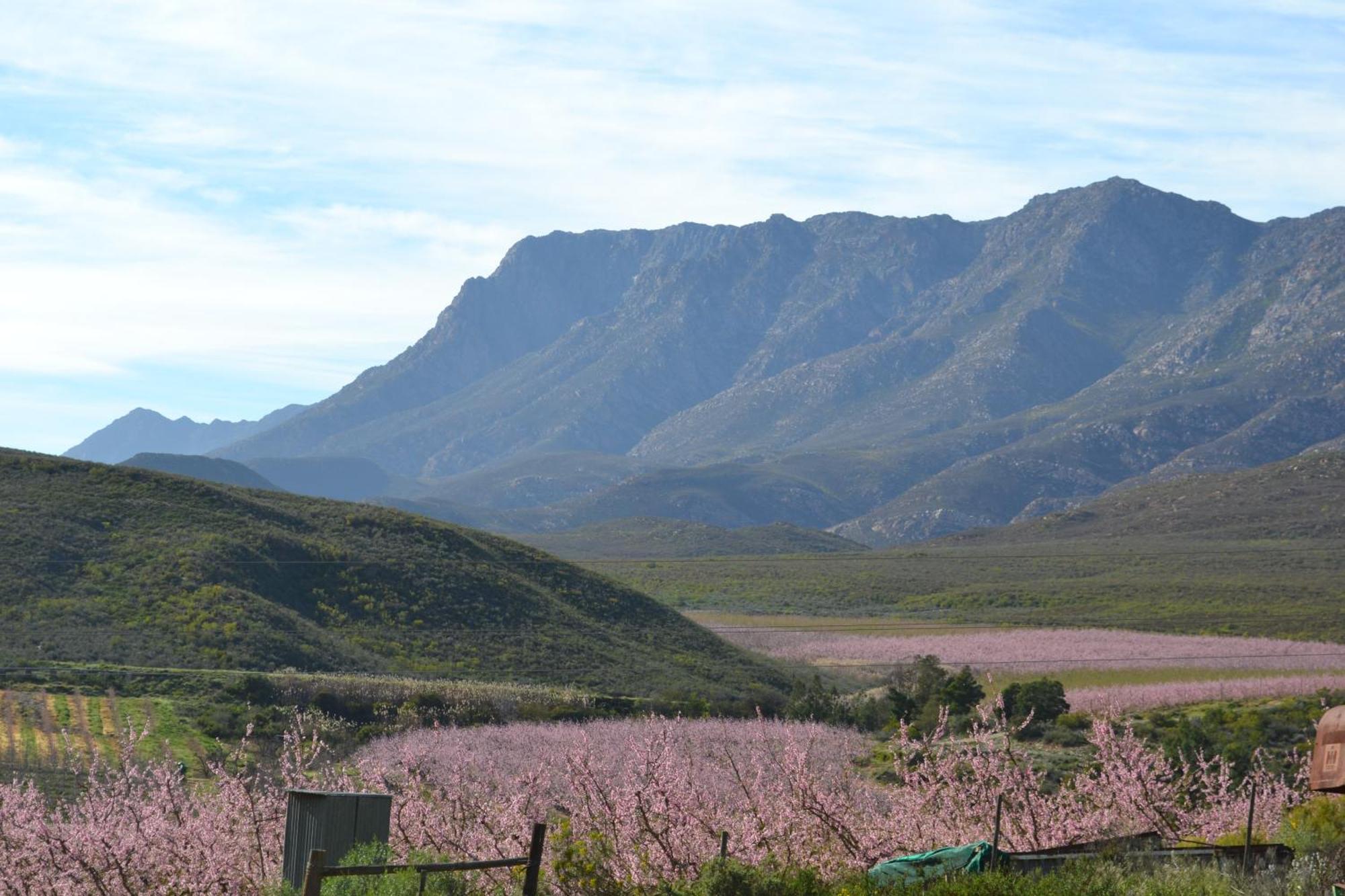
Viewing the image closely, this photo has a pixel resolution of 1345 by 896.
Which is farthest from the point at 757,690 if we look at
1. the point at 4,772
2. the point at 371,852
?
the point at 371,852

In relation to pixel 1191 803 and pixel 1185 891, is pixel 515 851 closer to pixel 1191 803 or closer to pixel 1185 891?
pixel 1185 891

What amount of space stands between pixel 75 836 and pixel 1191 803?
18.3 metres

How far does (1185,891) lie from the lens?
14.4m

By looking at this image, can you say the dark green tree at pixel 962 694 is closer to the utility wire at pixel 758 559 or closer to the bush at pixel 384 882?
the bush at pixel 384 882

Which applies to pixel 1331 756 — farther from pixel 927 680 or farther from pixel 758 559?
pixel 758 559

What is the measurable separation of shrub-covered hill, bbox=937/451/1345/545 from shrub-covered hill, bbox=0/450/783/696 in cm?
8355

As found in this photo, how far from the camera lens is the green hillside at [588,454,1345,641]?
9212 centimetres

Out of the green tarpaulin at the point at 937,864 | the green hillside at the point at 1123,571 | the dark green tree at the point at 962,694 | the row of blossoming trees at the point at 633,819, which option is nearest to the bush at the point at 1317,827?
the row of blossoming trees at the point at 633,819

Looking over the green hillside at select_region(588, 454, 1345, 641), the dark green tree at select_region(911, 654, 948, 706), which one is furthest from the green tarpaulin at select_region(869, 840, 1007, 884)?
the green hillside at select_region(588, 454, 1345, 641)

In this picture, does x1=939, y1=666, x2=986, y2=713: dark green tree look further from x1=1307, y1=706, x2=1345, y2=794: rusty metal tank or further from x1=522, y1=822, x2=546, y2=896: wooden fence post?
x1=522, y1=822, x2=546, y2=896: wooden fence post

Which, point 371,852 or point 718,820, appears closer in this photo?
point 371,852

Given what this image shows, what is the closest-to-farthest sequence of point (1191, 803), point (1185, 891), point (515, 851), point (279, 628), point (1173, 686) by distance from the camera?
point (1185, 891)
point (515, 851)
point (1191, 803)
point (1173, 686)
point (279, 628)

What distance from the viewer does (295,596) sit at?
65.0m

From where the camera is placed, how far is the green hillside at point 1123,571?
9212 cm
